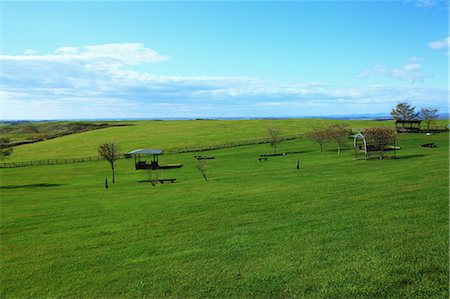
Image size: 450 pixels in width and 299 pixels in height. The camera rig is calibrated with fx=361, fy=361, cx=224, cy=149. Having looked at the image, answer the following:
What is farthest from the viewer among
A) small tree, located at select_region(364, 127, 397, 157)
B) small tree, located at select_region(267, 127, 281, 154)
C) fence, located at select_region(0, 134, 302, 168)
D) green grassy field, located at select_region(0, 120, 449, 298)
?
fence, located at select_region(0, 134, 302, 168)

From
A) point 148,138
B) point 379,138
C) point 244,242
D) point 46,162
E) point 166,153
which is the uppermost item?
point 148,138

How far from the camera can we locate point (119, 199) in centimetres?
2803

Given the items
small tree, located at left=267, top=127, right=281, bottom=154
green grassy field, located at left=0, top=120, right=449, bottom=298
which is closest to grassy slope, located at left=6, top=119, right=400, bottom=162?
small tree, located at left=267, top=127, right=281, bottom=154

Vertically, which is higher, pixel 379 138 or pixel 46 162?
pixel 379 138

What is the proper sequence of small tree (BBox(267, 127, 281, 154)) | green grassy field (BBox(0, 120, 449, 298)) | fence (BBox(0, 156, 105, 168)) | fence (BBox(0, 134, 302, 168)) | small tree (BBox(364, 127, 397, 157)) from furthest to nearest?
fence (BBox(0, 134, 302, 168)), fence (BBox(0, 156, 105, 168)), small tree (BBox(267, 127, 281, 154)), small tree (BBox(364, 127, 397, 157)), green grassy field (BBox(0, 120, 449, 298))

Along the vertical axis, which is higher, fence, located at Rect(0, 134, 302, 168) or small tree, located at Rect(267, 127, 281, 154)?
small tree, located at Rect(267, 127, 281, 154)

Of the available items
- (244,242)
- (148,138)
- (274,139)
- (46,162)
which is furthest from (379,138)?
(148,138)

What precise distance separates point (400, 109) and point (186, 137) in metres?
58.8

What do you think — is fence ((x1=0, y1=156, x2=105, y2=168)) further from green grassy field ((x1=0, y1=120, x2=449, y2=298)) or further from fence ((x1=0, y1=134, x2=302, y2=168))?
green grassy field ((x1=0, y1=120, x2=449, y2=298))

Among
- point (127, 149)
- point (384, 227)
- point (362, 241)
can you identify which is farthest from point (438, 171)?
point (127, 149)

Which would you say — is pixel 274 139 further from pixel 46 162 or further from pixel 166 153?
pixel 46 162

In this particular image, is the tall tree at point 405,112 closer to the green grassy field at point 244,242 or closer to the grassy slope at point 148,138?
the grassy slope at point 148,138

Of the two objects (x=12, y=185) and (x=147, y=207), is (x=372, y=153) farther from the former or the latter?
(x=12, y=185)

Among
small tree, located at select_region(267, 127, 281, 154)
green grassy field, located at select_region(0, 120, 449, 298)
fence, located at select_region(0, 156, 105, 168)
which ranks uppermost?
small tree, located at select_region(267, 127, 281, 154)
